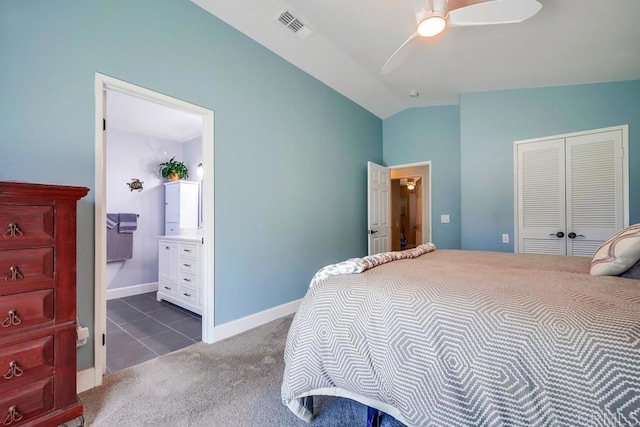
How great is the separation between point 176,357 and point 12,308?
1207 millimetres

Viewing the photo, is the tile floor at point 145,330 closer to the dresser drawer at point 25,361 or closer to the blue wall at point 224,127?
the blue wall at point 224,127

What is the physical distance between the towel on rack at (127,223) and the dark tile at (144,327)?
1.61 metres

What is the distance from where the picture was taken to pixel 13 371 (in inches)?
48.0

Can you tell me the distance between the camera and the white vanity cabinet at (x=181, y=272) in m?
3.18

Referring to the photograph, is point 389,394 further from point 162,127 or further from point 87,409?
point 162,127

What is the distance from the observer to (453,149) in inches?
166

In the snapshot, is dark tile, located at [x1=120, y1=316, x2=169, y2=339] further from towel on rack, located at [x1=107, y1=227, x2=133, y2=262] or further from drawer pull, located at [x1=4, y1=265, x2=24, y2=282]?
drawer pull, located at [x1=4, y1=265, x2=24, y2=282]

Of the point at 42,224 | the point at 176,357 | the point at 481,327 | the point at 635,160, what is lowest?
the point at 176,357

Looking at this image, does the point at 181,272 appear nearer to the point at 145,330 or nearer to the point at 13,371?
the point at 145,330

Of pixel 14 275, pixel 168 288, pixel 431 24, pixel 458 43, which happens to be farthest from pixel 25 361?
pixel 458 43

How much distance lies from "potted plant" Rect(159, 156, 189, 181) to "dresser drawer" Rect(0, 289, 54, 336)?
3454 mm

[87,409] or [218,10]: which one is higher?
[218,10]

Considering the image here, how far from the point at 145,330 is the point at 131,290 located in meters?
1.75

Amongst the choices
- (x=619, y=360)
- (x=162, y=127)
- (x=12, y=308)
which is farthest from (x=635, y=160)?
(x=162, y=127)
